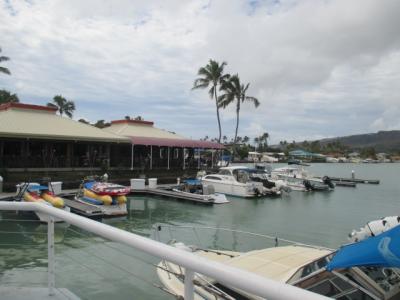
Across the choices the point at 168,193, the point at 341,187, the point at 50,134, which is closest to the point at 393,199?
the point at 341,187

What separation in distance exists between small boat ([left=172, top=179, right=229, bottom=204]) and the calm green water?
678 millimetres

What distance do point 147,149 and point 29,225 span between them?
18.9 m

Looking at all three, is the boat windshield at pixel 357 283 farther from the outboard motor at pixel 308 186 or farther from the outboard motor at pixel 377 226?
the outboard motor at pixel 308 186

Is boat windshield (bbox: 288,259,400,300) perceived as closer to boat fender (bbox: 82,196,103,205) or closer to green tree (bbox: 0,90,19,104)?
boat fender (bbox: 82,196,103,205)

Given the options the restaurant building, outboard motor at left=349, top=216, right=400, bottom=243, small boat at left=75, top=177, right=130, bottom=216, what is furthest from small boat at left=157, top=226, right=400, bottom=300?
the restaurant building

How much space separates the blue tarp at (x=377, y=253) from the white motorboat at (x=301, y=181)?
1189 inches

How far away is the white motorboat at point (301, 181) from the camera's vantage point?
33.7 metres

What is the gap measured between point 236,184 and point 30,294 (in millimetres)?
23566

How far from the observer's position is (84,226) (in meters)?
2.51

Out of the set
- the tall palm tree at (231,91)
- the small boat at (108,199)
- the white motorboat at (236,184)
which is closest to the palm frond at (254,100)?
the tall palm tree at (231,91)

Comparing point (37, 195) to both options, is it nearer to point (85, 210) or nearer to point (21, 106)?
point (85, 210)

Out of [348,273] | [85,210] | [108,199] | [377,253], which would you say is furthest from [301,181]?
[377,253]

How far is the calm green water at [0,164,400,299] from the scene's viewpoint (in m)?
8.57

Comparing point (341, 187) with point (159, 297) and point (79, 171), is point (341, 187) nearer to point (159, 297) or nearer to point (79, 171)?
point (79, 171)
